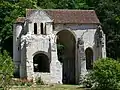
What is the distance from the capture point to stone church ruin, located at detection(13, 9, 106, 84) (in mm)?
38969

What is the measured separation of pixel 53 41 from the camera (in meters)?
39.4

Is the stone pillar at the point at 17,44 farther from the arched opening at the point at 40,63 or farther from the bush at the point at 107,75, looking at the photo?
the bush at the point at 107,75

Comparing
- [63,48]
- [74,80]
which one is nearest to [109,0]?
[63,48]

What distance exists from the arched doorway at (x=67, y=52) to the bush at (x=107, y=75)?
13.4 m

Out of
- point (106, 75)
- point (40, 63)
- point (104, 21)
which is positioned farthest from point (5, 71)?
point (104, 21)

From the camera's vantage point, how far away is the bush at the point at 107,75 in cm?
2908

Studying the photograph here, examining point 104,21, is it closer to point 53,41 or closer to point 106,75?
point 53,41

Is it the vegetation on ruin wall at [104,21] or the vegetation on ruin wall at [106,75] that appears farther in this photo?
the vegetation on ruin wall at [104,21]

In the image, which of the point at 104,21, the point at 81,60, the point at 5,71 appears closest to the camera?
the point at 5,71

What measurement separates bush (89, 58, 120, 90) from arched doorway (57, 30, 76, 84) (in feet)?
43.9

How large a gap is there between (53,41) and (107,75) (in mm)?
12150

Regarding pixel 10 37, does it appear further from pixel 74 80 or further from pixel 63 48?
pixel 74 80

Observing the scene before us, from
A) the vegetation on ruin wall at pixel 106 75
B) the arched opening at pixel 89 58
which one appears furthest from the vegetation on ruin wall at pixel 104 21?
the vegetation on ruin wall at pixel 106 75

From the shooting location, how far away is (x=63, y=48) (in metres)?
45.8
